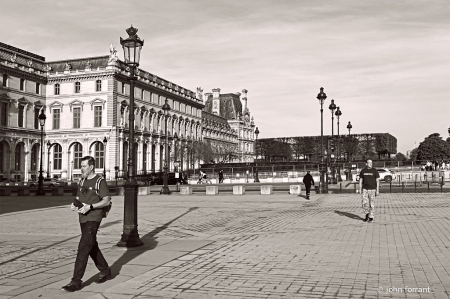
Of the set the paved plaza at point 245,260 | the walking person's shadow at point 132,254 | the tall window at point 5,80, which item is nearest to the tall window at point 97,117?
the tall window at point 5,80

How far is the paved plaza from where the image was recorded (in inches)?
262

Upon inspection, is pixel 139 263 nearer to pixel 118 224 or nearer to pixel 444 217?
pixel 118 224

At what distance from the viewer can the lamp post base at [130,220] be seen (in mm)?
10312

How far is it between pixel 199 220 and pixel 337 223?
4432 mm

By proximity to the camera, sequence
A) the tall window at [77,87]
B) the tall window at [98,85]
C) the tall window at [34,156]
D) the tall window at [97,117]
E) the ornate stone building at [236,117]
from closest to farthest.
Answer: the tall window at [34,156]
the tall window at [98,85]
the tall window at [97,117]
the tall window at [77,87]
the ornate stone building at [236,117]

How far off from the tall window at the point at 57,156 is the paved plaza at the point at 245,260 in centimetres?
6911

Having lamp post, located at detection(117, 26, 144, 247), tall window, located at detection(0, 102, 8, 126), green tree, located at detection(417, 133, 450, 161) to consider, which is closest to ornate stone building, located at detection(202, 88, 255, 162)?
green tree, located at detection(417, 133, 450, 161)

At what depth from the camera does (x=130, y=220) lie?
1041 cm

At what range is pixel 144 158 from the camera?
88.6 m

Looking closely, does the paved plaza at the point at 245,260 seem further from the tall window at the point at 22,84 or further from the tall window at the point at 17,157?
the tall window at the point at 22,84

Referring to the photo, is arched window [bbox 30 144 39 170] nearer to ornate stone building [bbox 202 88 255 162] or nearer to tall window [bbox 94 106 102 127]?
tall window [bbox 94 106 102 127]

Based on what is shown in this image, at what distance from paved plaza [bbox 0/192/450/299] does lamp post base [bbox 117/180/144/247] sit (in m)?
0.27

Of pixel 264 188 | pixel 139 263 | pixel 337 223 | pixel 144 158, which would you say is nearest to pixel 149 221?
pixel 337 223

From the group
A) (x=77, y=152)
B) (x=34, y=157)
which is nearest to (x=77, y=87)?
(x=77, y=152)
